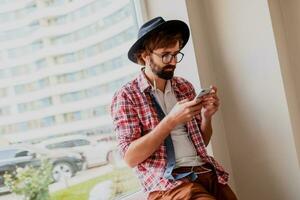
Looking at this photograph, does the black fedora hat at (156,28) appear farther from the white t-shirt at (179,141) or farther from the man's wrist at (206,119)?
the man's wrist at (206,119)

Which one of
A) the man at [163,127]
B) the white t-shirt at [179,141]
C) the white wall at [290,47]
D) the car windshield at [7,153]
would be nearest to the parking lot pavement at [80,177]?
the car windshield at [7,153]

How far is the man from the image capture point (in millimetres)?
1343

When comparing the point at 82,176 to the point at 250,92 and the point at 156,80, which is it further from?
the point at 250,92

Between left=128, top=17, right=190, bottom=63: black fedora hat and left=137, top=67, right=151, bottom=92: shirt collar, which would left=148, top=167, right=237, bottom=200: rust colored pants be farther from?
left=128, top=17, right=190, bottom=63: black fedora hat

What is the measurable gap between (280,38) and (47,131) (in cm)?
115

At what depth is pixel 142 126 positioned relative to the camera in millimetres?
1432

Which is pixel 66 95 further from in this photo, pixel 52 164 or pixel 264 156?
pixel 264 156

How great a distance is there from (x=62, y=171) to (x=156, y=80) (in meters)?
0.57

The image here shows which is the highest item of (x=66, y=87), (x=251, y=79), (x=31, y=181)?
(x=66, y=87)

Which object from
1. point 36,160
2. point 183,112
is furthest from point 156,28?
point 36,160

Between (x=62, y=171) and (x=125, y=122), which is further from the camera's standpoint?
(x=62, y=171)

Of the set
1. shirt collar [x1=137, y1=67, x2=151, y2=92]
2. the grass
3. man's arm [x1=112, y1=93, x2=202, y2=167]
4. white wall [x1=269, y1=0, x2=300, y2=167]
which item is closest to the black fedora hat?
shirt collar [x1=137, y1=67, x2=151, y2=92]

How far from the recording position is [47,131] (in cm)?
158

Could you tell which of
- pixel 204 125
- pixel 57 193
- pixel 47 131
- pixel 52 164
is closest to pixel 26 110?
pixel 47 131
